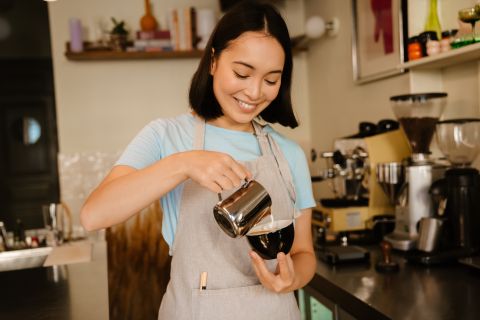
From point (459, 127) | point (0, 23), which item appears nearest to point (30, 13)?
point (0, 23)

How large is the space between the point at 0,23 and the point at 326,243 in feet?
8.53

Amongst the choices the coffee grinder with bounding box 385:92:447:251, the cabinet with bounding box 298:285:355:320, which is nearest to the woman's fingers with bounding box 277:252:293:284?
the cabinet with bounding box 298:285:355:320

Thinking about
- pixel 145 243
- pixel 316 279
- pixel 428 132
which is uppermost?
pixel 428 132

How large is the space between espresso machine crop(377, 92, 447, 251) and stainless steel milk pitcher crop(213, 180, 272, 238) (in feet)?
3.18

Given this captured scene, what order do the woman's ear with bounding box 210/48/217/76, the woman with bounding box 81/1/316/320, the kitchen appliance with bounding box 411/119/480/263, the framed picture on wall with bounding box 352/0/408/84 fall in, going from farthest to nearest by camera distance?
the framed picture on wall with bounding box 352/0/408/84, the kitchen appliance with bounding box 411/119/480/263, the woman's ear with bounding box 210/48/217/76, the woman with bounding box 81/1/316/320

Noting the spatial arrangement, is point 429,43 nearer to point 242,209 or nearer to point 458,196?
point 458,196

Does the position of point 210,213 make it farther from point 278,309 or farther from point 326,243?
point 326,243

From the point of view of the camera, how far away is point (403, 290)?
1.34 metres

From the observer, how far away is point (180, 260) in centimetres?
114

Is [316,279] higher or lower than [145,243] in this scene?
higher

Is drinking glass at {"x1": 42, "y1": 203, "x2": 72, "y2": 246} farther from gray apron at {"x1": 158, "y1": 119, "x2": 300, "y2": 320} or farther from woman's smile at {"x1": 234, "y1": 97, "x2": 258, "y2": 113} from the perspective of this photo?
woman's smile at {"x1": 234, "y1": 97, "x2": 258, "y2": 113}

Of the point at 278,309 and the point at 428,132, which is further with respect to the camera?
the point at 428,132

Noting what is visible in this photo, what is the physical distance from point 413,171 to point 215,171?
1.06m

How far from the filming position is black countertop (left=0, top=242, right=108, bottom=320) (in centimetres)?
126
